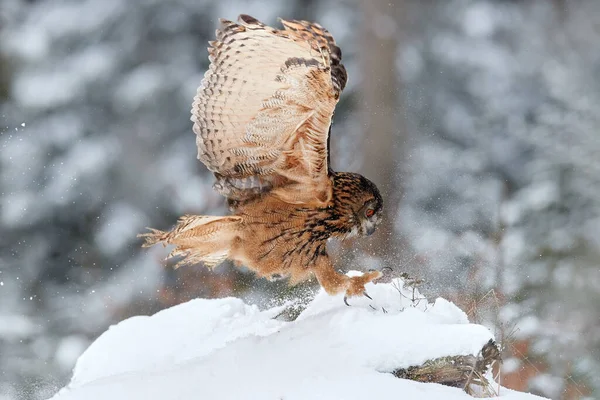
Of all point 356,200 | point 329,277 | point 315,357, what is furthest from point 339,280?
point 315,357

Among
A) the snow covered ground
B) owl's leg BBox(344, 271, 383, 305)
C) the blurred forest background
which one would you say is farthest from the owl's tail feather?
the blurred forest background

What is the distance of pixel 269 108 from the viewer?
2.04m

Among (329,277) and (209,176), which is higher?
(329,277)

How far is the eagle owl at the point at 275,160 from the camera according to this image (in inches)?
76.1

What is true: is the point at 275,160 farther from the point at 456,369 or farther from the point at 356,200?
the point at 456,369

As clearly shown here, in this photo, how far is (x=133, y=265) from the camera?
420 centimetres

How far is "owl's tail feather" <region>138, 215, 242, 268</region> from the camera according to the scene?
2.31m

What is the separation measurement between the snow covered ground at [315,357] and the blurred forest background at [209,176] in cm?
126

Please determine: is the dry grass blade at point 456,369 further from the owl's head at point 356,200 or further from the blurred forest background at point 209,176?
the blurred forest background at point 209,176

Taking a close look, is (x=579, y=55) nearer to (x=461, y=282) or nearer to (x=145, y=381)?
(x=461, y=282)

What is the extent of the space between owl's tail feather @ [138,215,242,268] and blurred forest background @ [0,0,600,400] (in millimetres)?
1193

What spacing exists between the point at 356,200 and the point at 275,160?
0.32 metres

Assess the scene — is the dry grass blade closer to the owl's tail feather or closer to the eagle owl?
the eagle owl

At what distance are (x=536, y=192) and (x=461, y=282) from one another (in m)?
1.07
